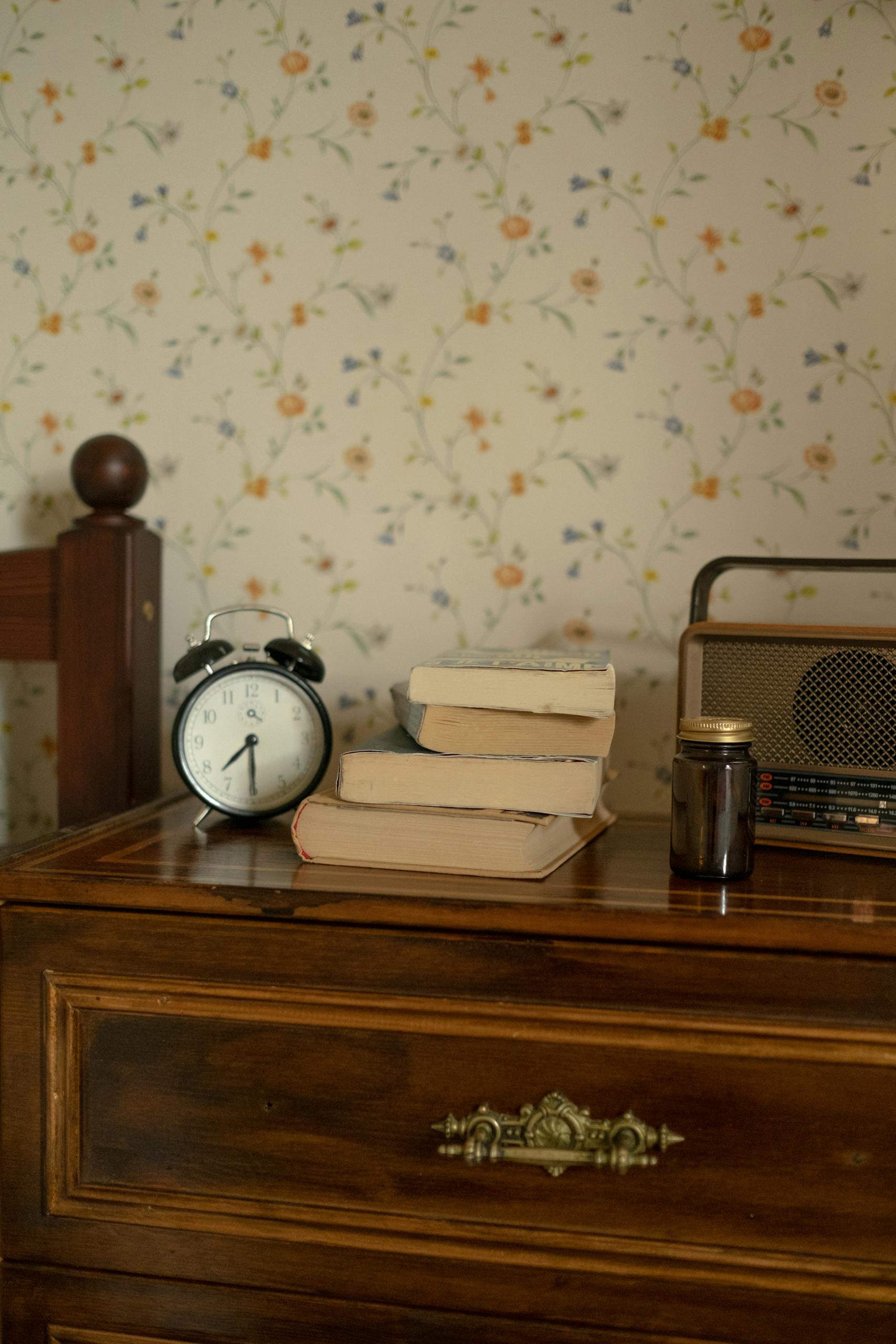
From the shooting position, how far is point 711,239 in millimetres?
1173

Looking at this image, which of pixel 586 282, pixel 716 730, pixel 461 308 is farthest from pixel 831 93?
pixel 716 730

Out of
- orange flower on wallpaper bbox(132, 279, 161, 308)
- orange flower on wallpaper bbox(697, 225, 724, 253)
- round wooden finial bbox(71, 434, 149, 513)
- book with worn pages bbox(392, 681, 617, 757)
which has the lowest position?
book with worn pages bbox(392, 681, 617, 757)

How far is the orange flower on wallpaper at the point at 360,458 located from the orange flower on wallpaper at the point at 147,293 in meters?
0.32

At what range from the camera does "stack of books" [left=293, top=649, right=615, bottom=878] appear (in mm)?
824

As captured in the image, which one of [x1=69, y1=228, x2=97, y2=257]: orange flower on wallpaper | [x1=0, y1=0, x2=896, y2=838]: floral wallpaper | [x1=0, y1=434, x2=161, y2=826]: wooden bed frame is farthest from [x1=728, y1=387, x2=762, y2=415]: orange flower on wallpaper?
[x1=69, y1=228, x2=97, y2=257]: orange flower on wallpaper

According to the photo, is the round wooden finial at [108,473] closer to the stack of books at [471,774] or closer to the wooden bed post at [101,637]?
the wooden bed post at [101,637]

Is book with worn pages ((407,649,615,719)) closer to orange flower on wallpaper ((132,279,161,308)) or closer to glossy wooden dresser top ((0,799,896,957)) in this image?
glossy wooden dresser top ((0,799,896,957))

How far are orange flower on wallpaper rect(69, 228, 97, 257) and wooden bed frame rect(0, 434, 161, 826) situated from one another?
11.2 inches

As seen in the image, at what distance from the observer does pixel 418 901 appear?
0.75 meters

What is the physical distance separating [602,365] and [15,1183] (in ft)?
3.33

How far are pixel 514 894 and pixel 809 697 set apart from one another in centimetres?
33

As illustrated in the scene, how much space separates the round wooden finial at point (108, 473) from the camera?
1158mm

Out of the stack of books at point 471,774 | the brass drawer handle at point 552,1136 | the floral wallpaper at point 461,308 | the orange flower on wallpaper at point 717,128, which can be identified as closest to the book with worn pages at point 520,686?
the stack of books at point 471,774

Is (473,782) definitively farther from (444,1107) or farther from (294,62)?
(294,62)
